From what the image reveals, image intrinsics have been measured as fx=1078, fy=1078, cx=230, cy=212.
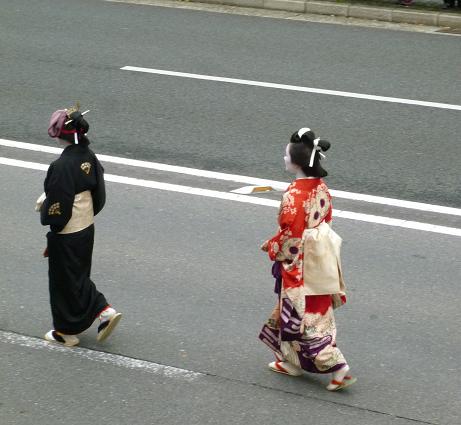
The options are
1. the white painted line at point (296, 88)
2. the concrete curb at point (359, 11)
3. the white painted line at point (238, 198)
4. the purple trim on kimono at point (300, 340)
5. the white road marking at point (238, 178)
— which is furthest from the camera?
the concrete curb at point (359, 11)

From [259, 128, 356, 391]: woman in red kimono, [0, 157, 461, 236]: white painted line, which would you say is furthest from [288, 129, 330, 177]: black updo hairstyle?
[0, 157, 461, 236]: white painted line

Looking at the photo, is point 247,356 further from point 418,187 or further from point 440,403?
point 418,187

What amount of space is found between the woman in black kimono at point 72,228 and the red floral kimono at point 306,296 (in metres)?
1.09

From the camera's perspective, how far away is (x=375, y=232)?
326 inches

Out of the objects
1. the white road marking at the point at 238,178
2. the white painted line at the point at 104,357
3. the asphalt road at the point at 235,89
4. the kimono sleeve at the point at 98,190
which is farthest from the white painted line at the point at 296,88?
the white painted line at the point at 104,357

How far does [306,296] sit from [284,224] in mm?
417

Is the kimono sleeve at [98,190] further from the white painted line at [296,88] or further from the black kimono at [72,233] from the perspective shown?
the white painted line at [296,88]

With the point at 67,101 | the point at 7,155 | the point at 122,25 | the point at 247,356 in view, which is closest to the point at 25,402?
the point at 247,356

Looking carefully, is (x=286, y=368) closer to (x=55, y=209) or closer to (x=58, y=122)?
(x=55, y=209)

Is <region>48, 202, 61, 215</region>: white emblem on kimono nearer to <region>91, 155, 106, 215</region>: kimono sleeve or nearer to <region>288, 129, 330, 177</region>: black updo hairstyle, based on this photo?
<region>91, 155, 106, 215</region>: kimono sleeve

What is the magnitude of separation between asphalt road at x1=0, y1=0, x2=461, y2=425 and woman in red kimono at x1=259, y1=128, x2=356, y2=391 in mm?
233

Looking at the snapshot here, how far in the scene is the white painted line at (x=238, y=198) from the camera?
27.6 ft

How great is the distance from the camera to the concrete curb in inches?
603

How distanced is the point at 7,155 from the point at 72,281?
4.06m
